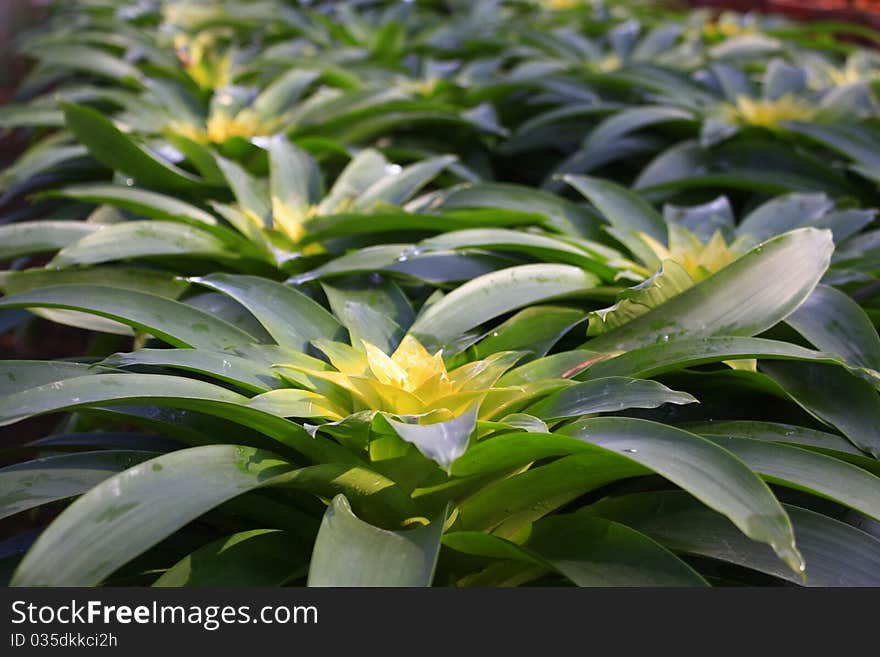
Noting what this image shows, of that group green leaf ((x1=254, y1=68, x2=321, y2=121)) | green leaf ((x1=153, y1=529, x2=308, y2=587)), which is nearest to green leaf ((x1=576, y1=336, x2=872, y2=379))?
green leaf ((x1=153, y1=529, x2=308, y2=587))

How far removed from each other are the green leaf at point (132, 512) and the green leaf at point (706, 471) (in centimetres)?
28

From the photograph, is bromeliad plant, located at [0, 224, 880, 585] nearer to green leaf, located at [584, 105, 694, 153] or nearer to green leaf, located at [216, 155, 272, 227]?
green leaf, located at [216, 155, 272, 227]

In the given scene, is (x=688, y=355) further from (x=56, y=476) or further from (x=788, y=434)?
(x=56, y=476)

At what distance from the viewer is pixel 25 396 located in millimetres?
691

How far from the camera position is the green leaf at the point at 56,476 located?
71 centimetres

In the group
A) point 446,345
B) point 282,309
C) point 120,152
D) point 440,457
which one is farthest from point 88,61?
point 440,457

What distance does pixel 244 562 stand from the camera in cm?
72

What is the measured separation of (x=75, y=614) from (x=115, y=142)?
0.83 meters

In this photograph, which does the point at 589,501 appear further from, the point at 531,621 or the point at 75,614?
the point at 75,614

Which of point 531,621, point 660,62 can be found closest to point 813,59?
point 660,62

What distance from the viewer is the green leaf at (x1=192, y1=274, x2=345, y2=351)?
901mm

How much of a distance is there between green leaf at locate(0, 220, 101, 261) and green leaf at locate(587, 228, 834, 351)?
71cm

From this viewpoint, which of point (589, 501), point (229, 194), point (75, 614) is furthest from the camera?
point (229, 194)

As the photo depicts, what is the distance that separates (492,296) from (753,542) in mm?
395
